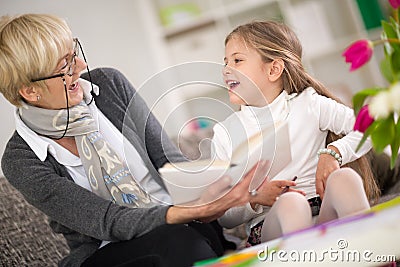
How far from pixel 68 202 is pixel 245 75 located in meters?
0.45

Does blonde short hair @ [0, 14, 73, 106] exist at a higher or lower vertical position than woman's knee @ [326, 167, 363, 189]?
higher

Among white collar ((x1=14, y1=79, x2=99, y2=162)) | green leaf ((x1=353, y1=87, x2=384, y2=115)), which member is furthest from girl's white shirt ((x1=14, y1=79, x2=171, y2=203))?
green leaf ((x1=353, y1=87, x2=384, y2=115))

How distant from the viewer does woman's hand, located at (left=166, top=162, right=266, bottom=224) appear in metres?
1.28

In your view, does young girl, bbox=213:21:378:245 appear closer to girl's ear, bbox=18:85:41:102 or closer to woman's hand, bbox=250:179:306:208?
woman's hand, bbox=250:179:306:208

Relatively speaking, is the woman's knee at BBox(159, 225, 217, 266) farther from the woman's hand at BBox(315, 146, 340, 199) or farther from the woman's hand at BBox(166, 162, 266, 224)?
the woman's hand at BBox(315, 146, 340, 199)

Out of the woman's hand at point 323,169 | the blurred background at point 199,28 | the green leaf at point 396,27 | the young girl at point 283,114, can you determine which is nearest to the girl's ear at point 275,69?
the young girl at point 283,114

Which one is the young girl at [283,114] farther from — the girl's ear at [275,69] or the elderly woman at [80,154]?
the elderly woman at [80,154]

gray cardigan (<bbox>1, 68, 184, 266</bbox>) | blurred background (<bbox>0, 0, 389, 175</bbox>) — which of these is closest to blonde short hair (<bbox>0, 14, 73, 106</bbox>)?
gray cardigan (<bbox>1, 68, 184, 266</bbox>)

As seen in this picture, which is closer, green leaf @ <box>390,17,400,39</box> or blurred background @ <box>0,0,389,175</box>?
green leaf @ <box>390,17,400,39</box>

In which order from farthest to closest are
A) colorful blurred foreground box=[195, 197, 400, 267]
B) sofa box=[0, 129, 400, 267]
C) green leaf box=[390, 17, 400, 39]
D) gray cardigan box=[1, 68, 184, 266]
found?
sofa box=[0, 129, 400, 267], gray cardigan box=[1, 68, 184, 266], green leaf box=[390, 17, 400, 39], colorful blurred foreground box=[195, 197, 400, 267]

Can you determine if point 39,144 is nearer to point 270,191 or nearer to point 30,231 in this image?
point 30,231

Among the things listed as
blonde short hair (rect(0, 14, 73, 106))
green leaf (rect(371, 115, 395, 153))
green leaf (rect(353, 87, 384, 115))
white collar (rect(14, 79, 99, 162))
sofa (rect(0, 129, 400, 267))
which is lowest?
sofa (rect(0, 129, 400, 267))

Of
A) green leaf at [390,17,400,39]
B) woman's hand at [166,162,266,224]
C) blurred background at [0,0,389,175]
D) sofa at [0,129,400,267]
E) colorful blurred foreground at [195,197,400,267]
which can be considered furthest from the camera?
blurred background at [0,0,389,175]

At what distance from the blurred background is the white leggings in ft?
6.40
